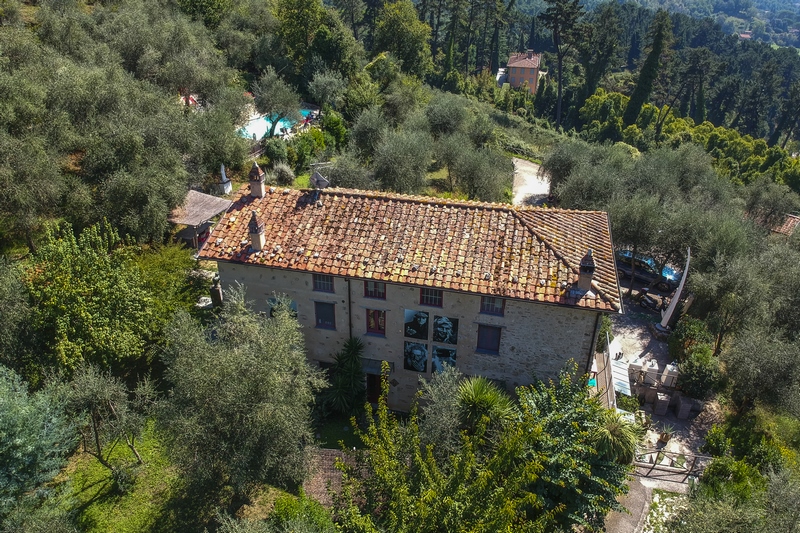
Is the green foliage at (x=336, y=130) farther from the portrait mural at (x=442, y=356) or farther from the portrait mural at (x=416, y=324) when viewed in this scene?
the portrait mural at (x=442, y=356)

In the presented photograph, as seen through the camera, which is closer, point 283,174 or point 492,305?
point 492,305

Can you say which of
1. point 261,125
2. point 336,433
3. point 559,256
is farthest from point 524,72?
point 336,433

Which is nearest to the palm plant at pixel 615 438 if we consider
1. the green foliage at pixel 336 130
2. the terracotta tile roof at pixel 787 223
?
the green foliage at pixel 336 130

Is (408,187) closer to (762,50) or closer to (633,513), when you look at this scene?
(633,513)

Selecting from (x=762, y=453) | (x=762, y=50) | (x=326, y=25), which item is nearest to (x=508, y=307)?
(x=762, y=453)

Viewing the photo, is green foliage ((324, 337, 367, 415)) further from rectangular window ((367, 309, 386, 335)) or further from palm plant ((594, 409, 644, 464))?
palm plant ((594, 409, 644, 464))

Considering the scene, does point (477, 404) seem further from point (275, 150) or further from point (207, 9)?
point (207, 9)
